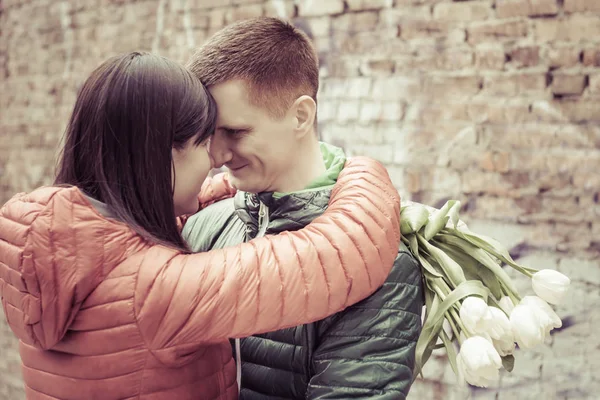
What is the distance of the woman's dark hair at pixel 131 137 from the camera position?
1.19 meters

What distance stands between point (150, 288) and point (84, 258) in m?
0.13

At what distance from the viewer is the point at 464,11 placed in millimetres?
2264

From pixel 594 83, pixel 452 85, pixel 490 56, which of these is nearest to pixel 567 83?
pixel 594 83

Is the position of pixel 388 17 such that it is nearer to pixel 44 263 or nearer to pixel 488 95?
pixel 488 95

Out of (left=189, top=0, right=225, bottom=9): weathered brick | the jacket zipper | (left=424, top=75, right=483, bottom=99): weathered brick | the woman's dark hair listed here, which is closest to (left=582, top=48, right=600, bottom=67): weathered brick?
(left=424, top=75, right=483, bottom=99): weathered brick

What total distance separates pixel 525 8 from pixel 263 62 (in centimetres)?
117

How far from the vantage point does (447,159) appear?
234 centimetres

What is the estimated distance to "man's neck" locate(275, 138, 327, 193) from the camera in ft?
4.90

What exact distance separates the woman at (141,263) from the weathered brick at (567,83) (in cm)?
114

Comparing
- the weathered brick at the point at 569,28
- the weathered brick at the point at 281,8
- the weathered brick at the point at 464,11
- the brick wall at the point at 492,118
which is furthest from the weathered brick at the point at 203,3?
the weathered brick at the point at 569,28

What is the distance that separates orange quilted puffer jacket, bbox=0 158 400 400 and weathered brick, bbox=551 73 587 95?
47.9 inches

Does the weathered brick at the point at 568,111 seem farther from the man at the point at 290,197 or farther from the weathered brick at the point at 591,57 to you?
the man at the point at 290,197

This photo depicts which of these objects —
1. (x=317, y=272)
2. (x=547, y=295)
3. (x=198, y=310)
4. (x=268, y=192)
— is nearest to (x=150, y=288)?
(x=198, y=310)

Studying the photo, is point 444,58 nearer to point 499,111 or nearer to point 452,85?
point 452,85
